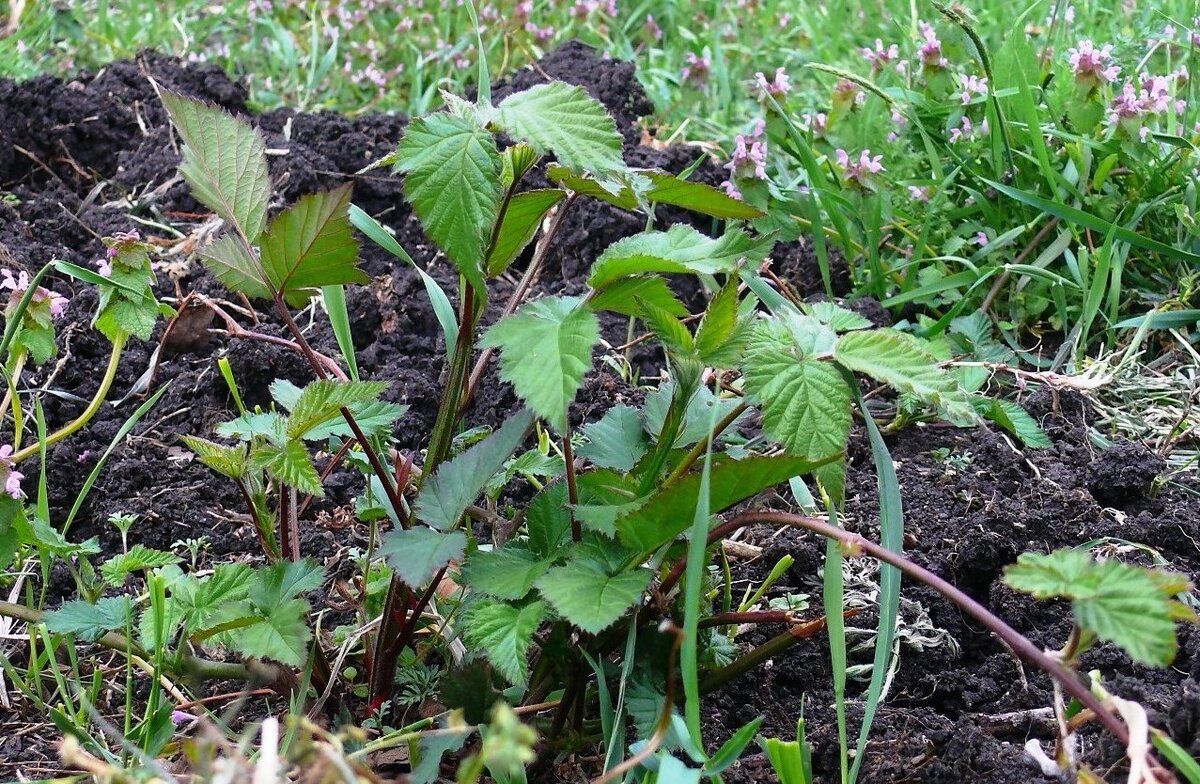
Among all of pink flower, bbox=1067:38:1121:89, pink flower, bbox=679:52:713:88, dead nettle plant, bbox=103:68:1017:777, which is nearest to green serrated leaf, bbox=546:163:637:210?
dead nettle plant, bbox=103:68:1017:777

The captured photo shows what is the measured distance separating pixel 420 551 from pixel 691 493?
0.27m

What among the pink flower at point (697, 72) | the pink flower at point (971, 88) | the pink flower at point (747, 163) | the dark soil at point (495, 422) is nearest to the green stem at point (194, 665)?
the dark soil at point (495, 422)

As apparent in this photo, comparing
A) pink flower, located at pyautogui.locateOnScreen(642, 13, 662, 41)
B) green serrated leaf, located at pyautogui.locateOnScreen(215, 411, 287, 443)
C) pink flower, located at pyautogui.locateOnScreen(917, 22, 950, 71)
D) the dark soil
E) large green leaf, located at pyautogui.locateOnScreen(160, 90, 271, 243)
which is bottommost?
the dark soil

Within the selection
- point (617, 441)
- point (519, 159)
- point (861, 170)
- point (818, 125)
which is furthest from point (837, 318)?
point (818, 125)

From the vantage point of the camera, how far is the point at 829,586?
1152 mm

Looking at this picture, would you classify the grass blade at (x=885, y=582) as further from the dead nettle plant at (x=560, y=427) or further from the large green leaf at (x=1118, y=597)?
the large green leaf at (x=1118, y=597)

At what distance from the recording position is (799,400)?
1.09 m

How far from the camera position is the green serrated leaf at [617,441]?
1293 mm

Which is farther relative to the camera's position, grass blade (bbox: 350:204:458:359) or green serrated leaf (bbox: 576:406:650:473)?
grass blade (bbox: 350:204:458:359)

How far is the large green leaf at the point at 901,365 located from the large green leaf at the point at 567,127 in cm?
30

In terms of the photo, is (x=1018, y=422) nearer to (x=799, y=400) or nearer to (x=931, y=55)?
(x=799, y=400)

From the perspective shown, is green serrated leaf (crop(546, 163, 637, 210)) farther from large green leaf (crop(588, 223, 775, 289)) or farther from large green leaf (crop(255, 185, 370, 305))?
large green leaf (crop(255, 185, 370, 305))

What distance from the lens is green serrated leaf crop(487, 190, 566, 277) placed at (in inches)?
46.9

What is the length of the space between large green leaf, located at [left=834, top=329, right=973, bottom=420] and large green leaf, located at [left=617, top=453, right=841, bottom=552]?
102mm
